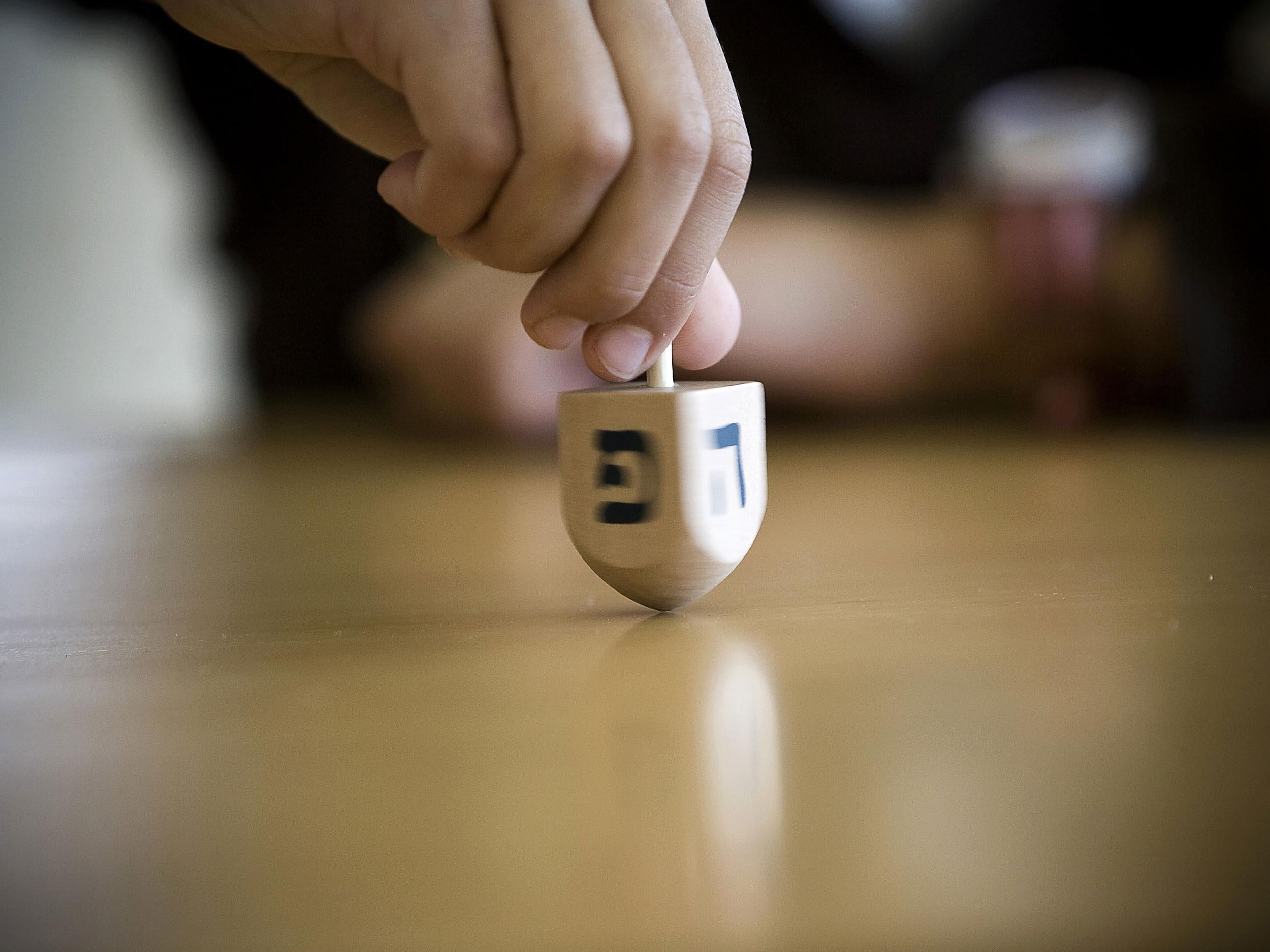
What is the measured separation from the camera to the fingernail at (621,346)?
1.61ft

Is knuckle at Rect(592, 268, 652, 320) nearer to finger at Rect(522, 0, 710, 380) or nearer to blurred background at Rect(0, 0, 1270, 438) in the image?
finger at Rect(522, 0, 710, 380)

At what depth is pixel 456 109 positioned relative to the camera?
0.46m

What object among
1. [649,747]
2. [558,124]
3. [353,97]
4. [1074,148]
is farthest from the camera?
A: [1074,148]

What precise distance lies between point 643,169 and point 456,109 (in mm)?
81

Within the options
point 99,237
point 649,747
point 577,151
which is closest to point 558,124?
point 577,151

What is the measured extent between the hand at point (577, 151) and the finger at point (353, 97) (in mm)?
127

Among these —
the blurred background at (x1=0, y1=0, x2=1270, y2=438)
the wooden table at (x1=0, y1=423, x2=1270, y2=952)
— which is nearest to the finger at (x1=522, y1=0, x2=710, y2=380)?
the wooden table at (x1=0, y1=423, x2=1270, y2=952)

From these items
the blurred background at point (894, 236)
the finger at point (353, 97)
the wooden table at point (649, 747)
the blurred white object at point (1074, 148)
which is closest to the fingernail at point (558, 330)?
the wooden table at point (649, 747)

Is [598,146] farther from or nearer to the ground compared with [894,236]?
nearer to the ground

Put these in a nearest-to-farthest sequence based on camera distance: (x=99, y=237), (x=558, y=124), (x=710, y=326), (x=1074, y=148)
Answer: (x=558, y=124), (x=710, y=326), (x=1074, y=148), (x=99, y=237)

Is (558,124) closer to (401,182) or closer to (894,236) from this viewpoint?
(401,182)

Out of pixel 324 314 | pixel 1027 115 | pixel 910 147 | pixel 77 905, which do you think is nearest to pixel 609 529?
pixel 77 905

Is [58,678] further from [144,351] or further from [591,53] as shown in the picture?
[144,351]

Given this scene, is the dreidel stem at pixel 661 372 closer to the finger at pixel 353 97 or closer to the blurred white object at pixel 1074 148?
the finger at pixel 353 97
